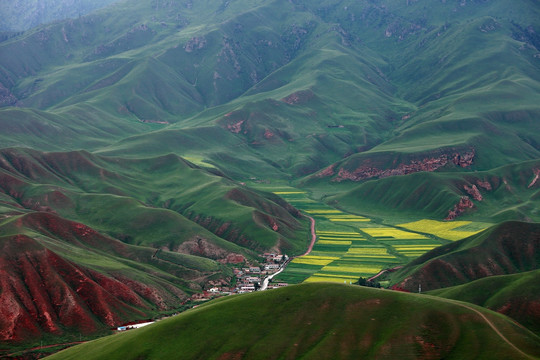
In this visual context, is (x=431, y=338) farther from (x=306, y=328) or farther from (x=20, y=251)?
(x=20, y=251)

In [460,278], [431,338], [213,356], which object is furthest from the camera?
[460,278]

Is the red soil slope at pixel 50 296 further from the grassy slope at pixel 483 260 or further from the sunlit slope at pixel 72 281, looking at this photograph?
the grassy slope at pixel 483 260

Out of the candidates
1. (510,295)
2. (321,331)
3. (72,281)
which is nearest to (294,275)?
(72,281)

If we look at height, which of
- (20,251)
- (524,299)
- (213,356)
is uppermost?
(20,251)

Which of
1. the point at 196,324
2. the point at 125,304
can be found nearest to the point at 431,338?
the point at 196,324

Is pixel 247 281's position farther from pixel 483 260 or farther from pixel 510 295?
pixel 510 295

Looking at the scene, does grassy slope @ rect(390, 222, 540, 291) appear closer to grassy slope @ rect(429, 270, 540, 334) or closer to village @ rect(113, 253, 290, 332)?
grassy slope @ rect(429, 270, 540, 334)
